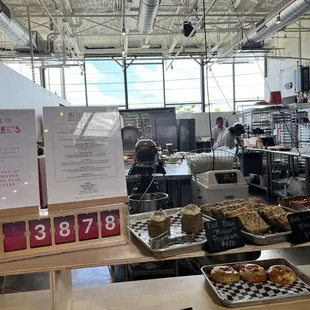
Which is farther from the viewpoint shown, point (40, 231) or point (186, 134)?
point (186, 134)

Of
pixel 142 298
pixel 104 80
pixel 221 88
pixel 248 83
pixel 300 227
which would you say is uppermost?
pixel 104 80

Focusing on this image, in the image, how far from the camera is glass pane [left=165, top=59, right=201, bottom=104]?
36.1ft

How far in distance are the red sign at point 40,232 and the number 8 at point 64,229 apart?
0.04 meters

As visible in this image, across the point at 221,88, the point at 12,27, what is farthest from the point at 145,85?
the point at 12,27

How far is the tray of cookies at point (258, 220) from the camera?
114 centimetres

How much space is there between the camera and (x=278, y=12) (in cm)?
539

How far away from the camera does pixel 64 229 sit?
3.62 ft

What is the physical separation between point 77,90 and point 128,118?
278 centimetres

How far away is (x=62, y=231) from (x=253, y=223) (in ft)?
2.35

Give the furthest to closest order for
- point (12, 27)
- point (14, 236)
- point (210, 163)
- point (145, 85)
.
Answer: point (145, 85) → point (12, 27) → point (210, 163) → point (14, 236)

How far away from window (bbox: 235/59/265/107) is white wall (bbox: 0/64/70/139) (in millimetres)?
7229

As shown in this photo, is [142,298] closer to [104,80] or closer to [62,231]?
[62,231]

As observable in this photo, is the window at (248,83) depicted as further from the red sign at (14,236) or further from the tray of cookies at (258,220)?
the red sign at (14,236)

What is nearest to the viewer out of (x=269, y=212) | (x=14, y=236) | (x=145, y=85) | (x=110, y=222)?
(x=14, y=236)
